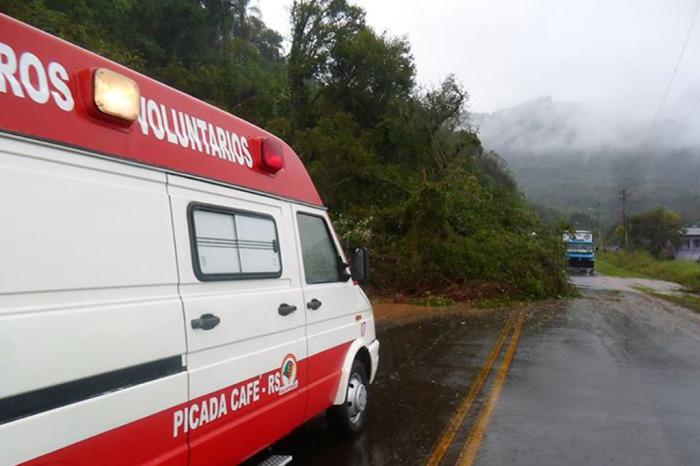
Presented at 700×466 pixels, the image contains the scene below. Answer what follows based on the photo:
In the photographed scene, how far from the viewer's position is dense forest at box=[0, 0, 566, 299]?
707 inches

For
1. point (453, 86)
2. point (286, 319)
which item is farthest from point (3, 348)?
point (453, 86)

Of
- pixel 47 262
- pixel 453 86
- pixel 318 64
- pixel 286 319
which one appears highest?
pixel 318 64

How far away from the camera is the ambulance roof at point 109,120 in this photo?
8.00ft

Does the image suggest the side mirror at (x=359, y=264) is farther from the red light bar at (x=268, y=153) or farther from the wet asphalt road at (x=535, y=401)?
the wet asphalt road at (x=535, y=401)

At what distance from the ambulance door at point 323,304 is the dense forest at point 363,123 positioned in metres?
10.7

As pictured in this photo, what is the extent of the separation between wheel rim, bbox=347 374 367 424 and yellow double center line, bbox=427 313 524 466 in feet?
2.46

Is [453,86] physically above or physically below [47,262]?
above

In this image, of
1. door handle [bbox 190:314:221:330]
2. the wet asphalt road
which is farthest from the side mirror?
door handle [bbox 190:314:221:330]

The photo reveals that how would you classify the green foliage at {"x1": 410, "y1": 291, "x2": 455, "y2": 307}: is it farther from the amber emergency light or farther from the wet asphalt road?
the amber emergency light

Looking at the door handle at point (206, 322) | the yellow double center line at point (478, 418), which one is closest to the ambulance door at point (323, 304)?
the yellow double center line at point (478, 418)

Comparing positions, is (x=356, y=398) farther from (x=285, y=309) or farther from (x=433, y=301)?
(x=433, y=301)

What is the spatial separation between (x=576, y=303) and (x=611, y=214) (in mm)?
138305

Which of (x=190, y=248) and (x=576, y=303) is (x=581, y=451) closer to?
(x=190, y=248)

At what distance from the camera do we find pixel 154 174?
3.12 m
